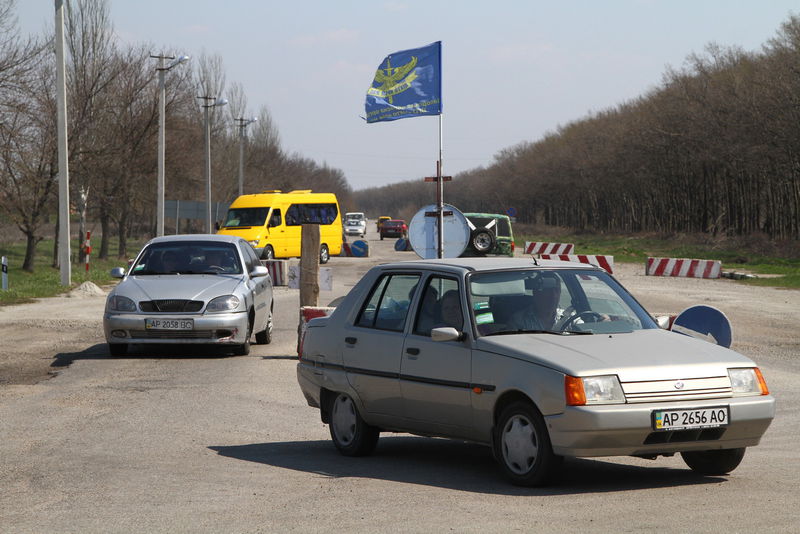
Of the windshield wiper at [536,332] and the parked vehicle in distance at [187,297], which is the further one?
the parked vehicle in distance at [187,297]

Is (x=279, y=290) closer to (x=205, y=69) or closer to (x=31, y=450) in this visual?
(x=31, y=450)

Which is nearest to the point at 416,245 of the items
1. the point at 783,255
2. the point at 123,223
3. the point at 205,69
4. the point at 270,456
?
the point at 270,456

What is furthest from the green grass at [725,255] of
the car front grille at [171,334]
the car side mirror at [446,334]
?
the car side mirror at [446,334]

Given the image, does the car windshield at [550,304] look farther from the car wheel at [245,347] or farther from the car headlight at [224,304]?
the car wheel at [245,347]

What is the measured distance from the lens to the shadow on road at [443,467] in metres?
6.98

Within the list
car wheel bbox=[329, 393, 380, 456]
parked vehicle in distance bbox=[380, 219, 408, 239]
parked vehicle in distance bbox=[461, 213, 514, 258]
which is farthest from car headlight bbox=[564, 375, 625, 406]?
parked vehicle in distance bbox=[380, 219, 408, 239]

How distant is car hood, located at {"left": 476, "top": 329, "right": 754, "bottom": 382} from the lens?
21.6 feet

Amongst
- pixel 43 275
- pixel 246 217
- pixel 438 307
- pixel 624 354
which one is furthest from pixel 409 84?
pixel 246 217

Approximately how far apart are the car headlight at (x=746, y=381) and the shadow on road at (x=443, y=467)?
63 centimetres

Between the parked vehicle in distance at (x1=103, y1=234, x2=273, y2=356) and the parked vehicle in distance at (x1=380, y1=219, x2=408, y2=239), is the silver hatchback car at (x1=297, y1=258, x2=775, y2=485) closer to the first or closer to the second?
the parked vehicle in distance at (x1=103, y1=234, x2=273, y2=356)

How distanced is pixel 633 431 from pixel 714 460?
1.05 m

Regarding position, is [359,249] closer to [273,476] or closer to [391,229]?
[391,229]

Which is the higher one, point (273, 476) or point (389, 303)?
point (389, 303)

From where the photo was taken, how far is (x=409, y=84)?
1933 cm
